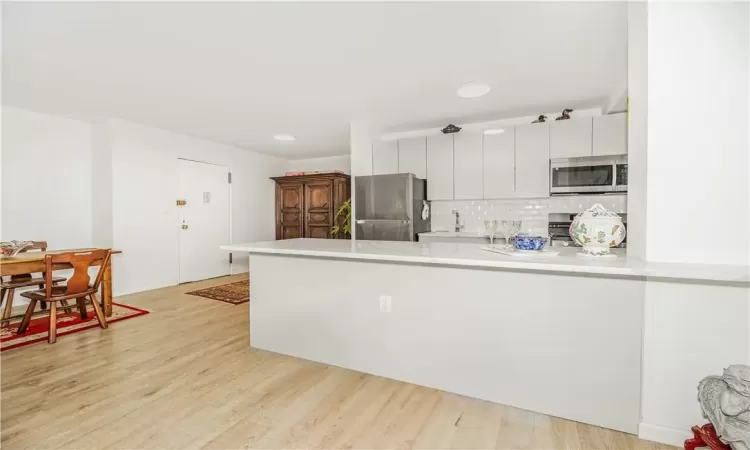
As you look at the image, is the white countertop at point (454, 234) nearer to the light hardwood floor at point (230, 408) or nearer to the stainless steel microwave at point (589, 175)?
the stainless steel microwave at point (589, 175)

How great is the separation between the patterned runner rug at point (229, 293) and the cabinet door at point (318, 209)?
1476 mm

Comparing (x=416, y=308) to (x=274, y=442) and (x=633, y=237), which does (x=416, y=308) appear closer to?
(x=274, y=442)

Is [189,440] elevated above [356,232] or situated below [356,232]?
below

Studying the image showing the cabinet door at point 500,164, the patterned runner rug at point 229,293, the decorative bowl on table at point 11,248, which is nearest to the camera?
the decorative bowl on table at point 11,248

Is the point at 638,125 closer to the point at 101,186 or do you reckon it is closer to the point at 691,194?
the point at 691,194

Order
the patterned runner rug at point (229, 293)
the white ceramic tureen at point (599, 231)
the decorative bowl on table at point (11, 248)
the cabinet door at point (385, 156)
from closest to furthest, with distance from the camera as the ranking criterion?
the white ceramic tureen at point (599, 231), the decorative bowl on table at point (11, 248), the patterned runner rug at point (229, 293), the cabinet door at point (385, 156)

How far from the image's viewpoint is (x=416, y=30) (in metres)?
2.16

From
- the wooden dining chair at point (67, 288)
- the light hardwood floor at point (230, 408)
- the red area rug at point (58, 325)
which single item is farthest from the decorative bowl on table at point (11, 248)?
the light hardwood floor at point (230, 408)

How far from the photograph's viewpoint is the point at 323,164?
6652 mm

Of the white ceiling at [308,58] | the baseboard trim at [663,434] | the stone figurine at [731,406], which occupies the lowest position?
the baseboard trim at [663,434]

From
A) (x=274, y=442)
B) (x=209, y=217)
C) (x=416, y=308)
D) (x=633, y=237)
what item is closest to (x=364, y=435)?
(x=274, y=442)

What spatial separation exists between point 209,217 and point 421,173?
3.35 metres

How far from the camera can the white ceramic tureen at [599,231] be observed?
1.68 metres

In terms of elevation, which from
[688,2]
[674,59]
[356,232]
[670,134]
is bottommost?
[356,232]
